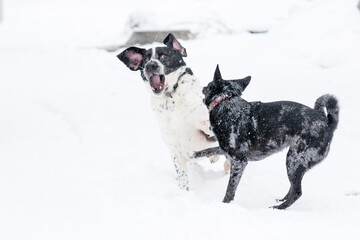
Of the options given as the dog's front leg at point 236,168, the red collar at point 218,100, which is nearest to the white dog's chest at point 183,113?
the red collar at point 218,100

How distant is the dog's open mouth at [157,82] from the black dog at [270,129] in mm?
501

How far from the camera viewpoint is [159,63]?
5098 mm

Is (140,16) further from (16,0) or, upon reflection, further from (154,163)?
(16,0)

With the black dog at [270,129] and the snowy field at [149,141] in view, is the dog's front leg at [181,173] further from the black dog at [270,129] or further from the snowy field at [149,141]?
the black dog at [270,129]

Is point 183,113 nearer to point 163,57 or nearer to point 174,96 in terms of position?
point 174,96

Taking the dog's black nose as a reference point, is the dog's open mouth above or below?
below

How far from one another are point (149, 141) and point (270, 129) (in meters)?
3.13

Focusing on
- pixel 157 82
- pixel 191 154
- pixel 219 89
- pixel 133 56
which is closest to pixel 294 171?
pixel 219 89

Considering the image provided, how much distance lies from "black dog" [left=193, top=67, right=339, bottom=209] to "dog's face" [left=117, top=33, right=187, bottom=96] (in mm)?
501

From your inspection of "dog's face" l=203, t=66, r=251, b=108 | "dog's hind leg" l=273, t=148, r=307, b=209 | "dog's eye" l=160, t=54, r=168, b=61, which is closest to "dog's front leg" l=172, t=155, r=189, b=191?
"dog's face" l=203, t=66, r=251, b=108

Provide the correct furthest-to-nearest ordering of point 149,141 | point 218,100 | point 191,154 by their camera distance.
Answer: point 149,141 < point 191,154 < point 218,100

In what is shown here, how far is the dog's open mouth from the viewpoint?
16.6 feet

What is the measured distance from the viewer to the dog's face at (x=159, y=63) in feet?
16.7

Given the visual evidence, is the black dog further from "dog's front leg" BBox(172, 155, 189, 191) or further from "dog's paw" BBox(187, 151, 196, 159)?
"dog's front leg" BBox(172, 155, 189, 191)
